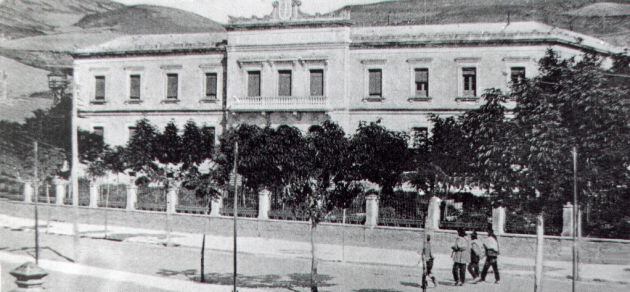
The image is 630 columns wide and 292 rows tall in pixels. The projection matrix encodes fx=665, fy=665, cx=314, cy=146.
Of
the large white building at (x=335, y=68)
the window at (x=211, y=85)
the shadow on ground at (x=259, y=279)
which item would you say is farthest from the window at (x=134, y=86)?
the shadow on ground at (x=259, y=279)

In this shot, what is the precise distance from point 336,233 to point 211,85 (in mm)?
11436

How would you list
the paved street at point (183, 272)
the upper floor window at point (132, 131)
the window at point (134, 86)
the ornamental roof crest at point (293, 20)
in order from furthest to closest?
the ornamental roof crest at point (293, 20)
the window at point (134, 86)
the upper floor window at point (132, 131)
the paved street at point (183, 272)

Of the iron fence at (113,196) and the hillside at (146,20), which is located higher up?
the hillside at (146,20)

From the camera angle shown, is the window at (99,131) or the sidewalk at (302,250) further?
the window at (99,131)

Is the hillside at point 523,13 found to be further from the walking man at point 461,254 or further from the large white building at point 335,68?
the walking man at point 461,254

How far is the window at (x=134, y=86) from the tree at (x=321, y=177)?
8255 millimetres

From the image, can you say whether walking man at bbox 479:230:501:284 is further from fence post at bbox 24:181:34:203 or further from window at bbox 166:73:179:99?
window at bbox 166:73:179:99

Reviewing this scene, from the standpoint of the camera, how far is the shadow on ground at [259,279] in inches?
490

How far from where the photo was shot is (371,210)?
17109 millimetres

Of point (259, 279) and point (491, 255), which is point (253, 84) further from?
point (491, 255)

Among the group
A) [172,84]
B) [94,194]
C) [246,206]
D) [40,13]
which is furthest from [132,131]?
[172,84]

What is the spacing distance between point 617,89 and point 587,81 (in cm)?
49

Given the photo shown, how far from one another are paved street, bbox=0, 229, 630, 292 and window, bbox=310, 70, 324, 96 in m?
11.1

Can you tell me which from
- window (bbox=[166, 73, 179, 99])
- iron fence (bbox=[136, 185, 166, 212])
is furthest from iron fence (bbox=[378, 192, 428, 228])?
window (bbox=[166, 73, 179, 99])
